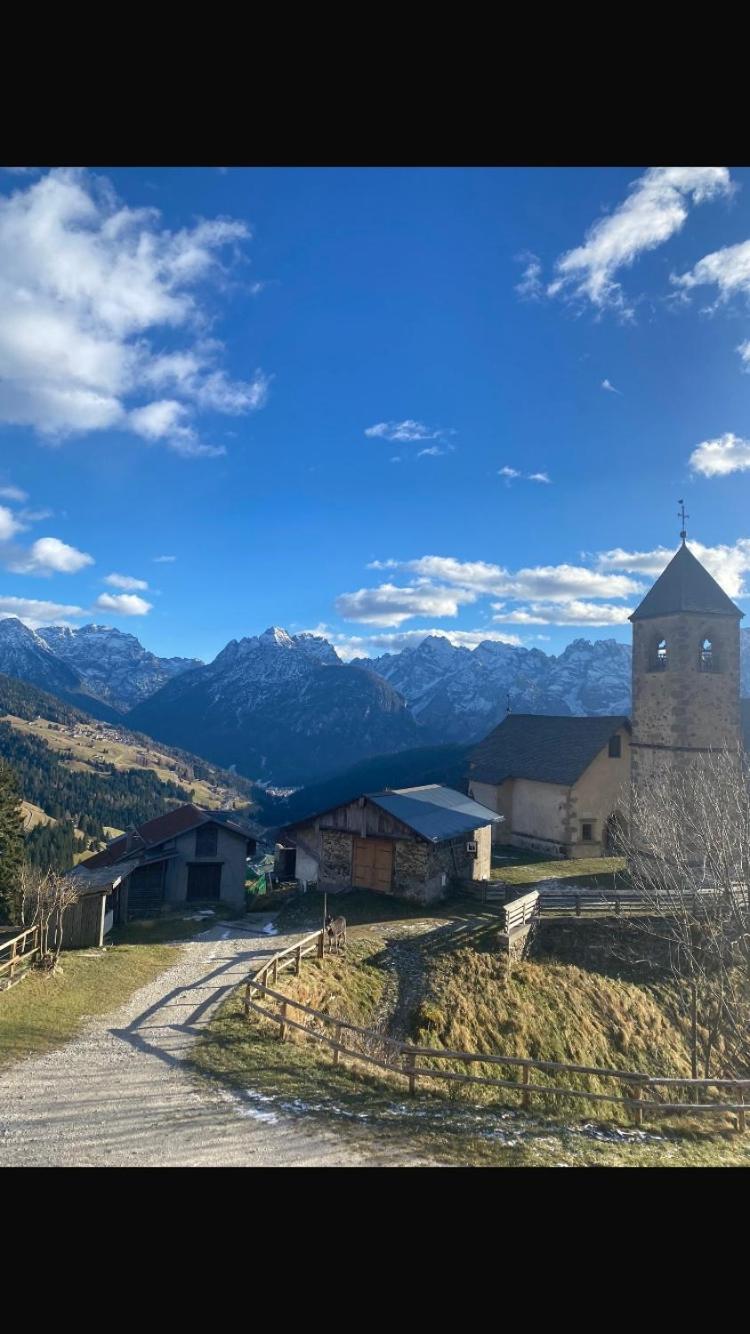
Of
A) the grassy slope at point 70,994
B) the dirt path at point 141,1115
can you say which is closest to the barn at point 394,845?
the grassy slope at point 70,994

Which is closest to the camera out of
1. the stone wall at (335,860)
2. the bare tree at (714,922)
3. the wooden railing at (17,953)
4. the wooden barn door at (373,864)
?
the wooden railing at (17,953)

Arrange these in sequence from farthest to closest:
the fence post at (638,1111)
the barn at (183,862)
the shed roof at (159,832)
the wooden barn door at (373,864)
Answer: the shed roof at (159,832)
the barn at (183,862)
the wooden barn door at (373,864)
the fence post at (638,1111)

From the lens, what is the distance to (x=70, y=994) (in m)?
17.5

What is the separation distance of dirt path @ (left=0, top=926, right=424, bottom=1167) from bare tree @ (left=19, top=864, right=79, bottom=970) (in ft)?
15.5

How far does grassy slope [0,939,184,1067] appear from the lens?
1443cm

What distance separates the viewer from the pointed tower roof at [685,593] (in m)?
32.4

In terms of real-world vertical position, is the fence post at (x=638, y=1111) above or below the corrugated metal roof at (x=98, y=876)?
below

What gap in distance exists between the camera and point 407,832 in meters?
26.8

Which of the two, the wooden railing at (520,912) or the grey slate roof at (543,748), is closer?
the wooden railing at (520,912)

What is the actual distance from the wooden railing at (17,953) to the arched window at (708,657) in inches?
1174

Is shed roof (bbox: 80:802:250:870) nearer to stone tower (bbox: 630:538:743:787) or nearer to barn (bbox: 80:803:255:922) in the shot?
barn (bbox: 80:803:255:922)

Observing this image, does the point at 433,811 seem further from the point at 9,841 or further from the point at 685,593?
the point at 9,841

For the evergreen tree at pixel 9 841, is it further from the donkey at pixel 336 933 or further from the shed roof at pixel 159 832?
the donkey at pixel 336 933
